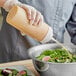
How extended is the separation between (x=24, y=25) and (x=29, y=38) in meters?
0.31

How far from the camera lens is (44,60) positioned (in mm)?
1013

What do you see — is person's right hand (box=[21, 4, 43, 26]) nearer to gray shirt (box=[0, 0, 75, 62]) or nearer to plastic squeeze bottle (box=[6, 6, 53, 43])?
plastic squeeze bottle (box=[6, 6, 53, 43])

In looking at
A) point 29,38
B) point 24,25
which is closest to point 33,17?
point 24,25

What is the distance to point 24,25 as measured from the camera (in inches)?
39.8

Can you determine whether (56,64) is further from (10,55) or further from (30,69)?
(10,55)

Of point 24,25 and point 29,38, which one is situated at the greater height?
point 24,25

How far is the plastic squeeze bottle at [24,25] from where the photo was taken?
0.99m

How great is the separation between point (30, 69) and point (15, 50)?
22 centimetres

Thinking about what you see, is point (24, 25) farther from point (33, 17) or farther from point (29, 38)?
point (29, 38)

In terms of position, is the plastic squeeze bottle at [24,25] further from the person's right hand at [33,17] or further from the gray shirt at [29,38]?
the gray shirt at [29,38]

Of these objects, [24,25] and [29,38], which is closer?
[24,25]

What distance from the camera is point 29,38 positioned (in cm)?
Answer: 132

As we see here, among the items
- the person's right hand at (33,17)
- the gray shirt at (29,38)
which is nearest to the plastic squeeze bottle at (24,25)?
the person's right hand at (33,17)

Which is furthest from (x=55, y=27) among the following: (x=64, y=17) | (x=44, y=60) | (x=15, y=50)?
(x=44, y=60)
